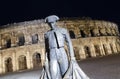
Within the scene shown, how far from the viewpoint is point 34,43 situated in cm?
3019

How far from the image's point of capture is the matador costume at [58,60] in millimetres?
4672

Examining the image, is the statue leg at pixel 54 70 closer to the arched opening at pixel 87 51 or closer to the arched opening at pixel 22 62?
the arched opening at pixel 22 62

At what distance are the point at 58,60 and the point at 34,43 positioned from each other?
83.4 feet

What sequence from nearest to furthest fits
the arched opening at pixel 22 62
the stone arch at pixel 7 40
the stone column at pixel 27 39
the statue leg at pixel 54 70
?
1. the statue leg at pixel 54 70
2. the arched opening at pixel 22 62
3. the stone column at pixel 27 39
4. the stone arch at pixel 7 40

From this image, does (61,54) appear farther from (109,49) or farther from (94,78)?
(109,49)

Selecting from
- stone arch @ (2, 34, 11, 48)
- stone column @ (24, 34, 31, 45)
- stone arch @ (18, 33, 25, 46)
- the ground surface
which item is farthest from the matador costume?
stone arch @ (2, 34, 11, 48)

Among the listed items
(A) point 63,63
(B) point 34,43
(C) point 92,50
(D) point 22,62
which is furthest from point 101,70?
(C) point 92,50

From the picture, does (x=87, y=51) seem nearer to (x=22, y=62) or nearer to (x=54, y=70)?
(x=22, y=62)

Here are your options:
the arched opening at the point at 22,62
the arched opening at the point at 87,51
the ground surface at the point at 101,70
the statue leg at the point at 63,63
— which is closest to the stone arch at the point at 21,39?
the arched opening at the point at 22,62

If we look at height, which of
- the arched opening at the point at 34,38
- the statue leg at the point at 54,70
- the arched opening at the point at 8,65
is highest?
the arched opening at the point at 34,38

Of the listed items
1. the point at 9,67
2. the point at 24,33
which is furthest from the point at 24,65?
the point at 24,33

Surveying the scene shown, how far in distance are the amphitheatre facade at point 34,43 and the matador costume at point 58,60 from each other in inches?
950

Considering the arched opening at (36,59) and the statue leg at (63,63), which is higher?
the statue leg at (63,63)

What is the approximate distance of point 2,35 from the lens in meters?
31.2
